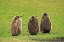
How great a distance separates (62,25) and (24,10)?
11569 mm

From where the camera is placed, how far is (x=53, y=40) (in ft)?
62.0

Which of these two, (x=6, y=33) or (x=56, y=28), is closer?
(x=6, y=33)

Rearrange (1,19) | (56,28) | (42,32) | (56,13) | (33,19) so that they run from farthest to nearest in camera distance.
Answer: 1. (56,13)
2. (1,19)
3. (56,28)
4. (42,32)
5. (33,19)

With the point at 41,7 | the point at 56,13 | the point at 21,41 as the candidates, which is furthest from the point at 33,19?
the point at 41,7

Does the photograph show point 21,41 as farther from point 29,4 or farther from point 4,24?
point 29,4

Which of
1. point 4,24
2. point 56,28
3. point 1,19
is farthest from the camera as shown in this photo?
point 1,19

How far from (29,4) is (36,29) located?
20.3 meters

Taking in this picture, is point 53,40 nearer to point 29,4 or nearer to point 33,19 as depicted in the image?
point 33,19

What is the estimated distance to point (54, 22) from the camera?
2795 cm

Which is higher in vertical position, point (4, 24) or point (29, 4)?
point (29, 4)

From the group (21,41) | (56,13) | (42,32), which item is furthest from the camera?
(56,13)

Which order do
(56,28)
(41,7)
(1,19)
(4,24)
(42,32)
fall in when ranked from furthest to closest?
1. (41,7)
2. (1,19)
3. (4,24)
4. (56,28)
5. (42,32)

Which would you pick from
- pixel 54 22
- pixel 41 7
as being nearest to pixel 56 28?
pixel 54 22

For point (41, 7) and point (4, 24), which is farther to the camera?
point (41, 7)
